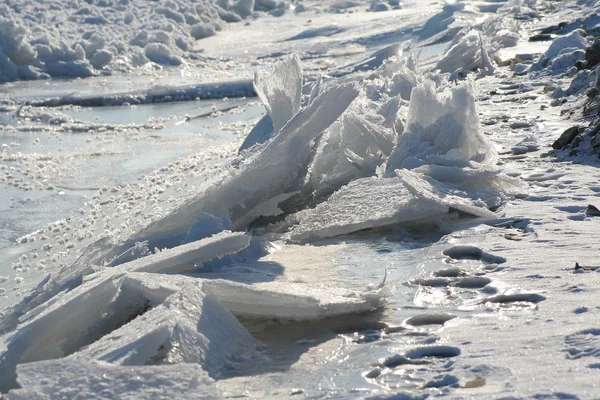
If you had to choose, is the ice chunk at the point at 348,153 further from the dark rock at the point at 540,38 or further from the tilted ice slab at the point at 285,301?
the dark rock at the point at 540,38

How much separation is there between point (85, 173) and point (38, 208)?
1.03 metres

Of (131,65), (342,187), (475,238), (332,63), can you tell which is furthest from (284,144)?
(131,65)

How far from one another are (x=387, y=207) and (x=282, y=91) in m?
1.17

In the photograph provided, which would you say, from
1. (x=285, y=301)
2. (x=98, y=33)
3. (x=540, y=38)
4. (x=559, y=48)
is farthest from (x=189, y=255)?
(x=98, y=33)

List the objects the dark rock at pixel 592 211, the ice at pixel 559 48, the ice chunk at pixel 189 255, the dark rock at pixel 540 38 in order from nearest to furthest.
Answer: the ice chunk at pixel 189 255 < the dark rock at pixel 592 211 < the ice at pixel 559 48 < the dark rock at pixel 540 38

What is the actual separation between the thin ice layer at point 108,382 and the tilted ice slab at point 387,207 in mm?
1560

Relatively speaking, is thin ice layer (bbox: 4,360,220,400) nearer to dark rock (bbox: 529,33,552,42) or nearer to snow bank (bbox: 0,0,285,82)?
dark rock (bbox: 529,33,552,42)

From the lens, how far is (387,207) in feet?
11.2

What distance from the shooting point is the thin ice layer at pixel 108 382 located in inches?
73.4

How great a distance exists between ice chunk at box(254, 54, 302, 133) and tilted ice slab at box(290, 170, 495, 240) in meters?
0.82

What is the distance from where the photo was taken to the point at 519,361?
2.02 m

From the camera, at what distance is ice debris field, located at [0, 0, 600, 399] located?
2.05 meters

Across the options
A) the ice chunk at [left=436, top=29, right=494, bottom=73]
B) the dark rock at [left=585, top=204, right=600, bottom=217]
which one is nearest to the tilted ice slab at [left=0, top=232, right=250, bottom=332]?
the dark rock at [left=585, top=204, right=600, bottom=217]

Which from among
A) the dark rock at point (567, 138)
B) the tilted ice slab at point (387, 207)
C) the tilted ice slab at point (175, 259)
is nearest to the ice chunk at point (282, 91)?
the tilted ice slab at point (387, 207)
